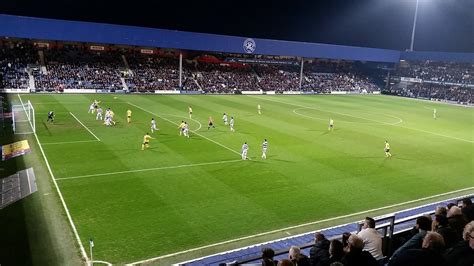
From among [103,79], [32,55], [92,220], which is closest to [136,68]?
[103,79]

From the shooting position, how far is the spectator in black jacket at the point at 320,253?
704 centimetres

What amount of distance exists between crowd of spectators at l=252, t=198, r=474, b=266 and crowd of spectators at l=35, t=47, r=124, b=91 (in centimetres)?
5644

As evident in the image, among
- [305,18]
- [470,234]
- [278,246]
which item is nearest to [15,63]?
[305,18]

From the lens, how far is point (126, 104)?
48.2 m

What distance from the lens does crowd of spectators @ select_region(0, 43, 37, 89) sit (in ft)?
178

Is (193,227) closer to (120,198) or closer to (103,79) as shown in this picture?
(120,198)

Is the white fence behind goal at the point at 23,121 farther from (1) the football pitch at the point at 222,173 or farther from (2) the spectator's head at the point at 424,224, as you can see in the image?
(2) the spectator's head at the point at 424,224

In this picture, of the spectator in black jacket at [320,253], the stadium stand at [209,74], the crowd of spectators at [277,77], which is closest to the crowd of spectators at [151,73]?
the stadium stand at [209,74]

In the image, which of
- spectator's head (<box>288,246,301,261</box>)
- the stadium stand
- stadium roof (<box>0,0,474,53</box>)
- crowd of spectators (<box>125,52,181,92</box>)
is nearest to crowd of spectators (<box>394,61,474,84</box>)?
the stadium stand

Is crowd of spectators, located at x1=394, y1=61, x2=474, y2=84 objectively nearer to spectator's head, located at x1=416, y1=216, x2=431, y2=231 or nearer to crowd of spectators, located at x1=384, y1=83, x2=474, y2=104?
crowd of spectators, located at x1=384, y1=83, x2=474, y2=104

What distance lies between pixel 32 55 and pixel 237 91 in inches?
1315

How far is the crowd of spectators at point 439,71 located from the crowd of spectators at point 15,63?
2998 inches

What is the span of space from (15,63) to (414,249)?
64.8 meters

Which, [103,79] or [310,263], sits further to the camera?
[103,79]
